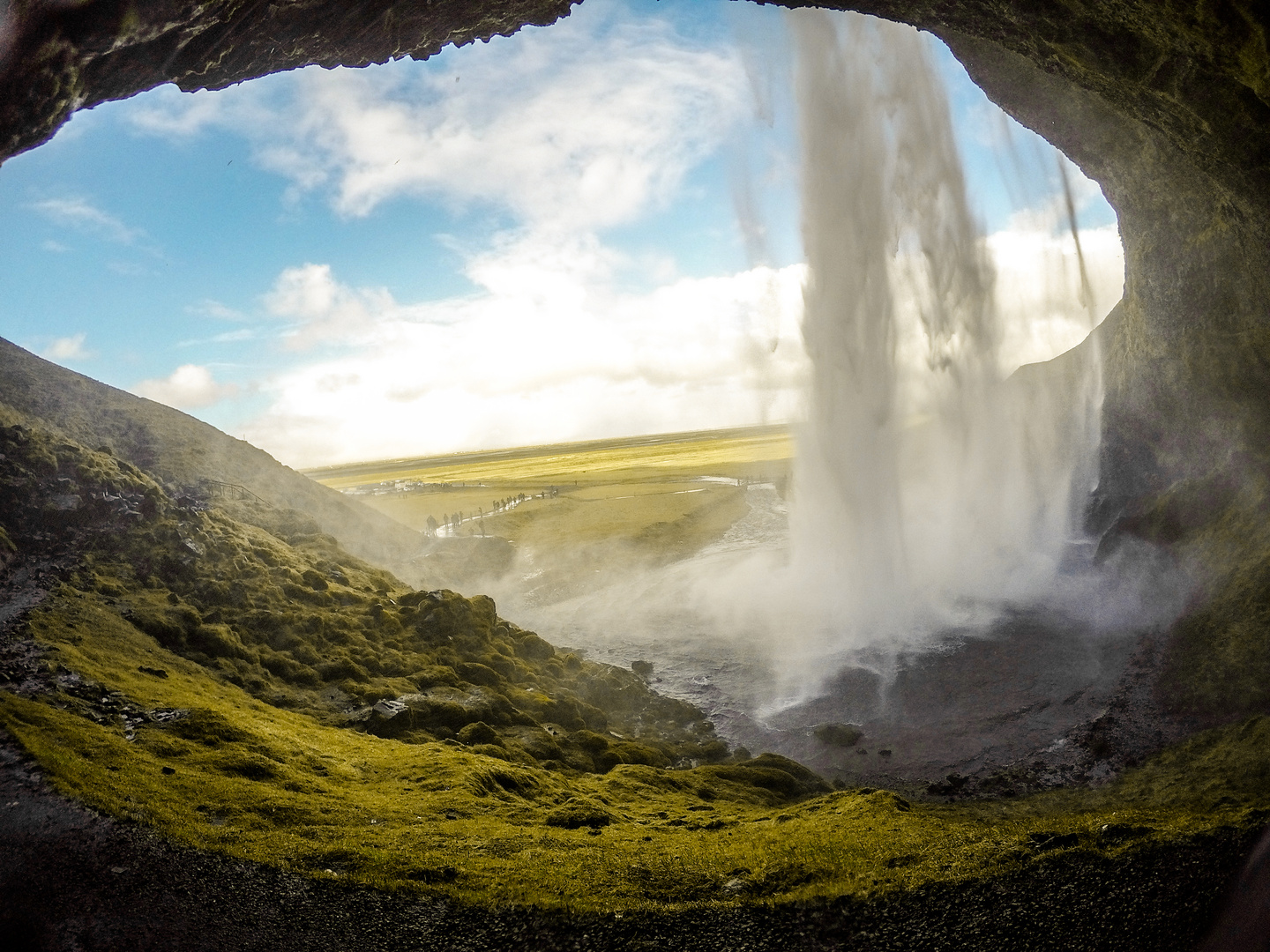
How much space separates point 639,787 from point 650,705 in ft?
26.8

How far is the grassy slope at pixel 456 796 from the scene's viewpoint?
1113cm

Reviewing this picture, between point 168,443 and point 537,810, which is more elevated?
point 168,443

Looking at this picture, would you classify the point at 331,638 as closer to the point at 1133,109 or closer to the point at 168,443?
the point at 168,443

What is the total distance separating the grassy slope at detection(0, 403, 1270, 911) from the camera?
11.1 m

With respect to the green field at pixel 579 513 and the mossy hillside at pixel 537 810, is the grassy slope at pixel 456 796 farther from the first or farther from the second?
the green field at pixel 579 513

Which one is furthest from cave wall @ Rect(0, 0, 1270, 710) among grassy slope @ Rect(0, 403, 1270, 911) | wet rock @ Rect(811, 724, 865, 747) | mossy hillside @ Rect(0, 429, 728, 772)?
mossy hillside @ Rect(0, 429, 728, 772)

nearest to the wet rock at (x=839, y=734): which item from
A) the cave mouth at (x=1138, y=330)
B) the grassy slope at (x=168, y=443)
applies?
the cave mouth at (x=1138, y=330)

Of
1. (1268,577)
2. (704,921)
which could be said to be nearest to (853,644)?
(1268,577)

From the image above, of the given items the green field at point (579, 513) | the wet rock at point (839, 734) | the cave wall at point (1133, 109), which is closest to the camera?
the cave wall at point (1133, 109)

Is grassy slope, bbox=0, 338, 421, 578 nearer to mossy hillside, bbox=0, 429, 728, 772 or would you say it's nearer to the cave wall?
mossy hillside, bbox=0, 429, 728, 772

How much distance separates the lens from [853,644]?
30375 mm

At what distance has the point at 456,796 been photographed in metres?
15.1

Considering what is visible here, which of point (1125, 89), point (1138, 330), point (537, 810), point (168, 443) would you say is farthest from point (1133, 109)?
point (168, 443)

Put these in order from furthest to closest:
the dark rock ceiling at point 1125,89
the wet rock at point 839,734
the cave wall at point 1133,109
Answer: the wet rock at point 839,734 < the cave wall at point 1133,109 < the dark rock ceiling at point 1125,89
